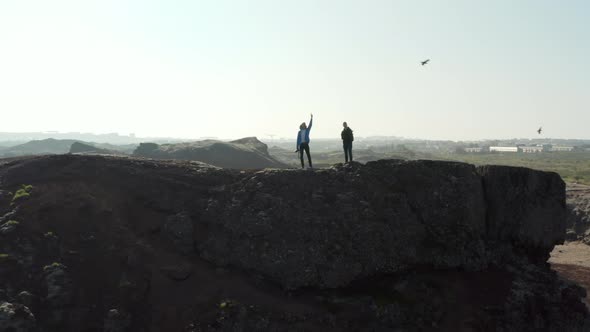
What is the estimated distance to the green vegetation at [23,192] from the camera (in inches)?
910

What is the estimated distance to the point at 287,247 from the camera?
21.2m

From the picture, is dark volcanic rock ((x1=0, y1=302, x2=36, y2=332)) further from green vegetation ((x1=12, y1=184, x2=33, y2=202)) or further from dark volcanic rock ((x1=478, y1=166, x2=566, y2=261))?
dark volcanic rock ((x1=478, y1=166, x2=566, y2=261))

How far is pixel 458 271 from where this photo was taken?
22.1m

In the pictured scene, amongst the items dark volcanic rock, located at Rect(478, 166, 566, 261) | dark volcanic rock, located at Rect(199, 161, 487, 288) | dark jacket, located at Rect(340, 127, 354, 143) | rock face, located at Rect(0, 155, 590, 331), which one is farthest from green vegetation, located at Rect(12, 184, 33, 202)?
dark volcanic rock, located at Rect(478, 166, 566, 261)

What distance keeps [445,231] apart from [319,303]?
862cm

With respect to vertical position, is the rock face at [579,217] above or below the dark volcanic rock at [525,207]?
below

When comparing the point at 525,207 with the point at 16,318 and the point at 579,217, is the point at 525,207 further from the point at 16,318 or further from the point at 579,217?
the point at 579,217

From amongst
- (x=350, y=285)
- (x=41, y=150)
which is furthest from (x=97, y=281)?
(x=41, y=150)

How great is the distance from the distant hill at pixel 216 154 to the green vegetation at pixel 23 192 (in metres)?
60.4

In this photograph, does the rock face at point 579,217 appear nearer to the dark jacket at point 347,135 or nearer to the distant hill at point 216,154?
the dark jacket at point 347,135

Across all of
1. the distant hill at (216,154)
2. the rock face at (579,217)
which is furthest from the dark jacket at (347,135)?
the distant hill at (216,154)

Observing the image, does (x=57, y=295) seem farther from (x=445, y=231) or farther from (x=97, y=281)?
(x=445, y=231)

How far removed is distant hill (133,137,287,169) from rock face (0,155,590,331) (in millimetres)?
60145

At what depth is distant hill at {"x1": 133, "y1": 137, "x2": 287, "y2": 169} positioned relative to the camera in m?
87.3
